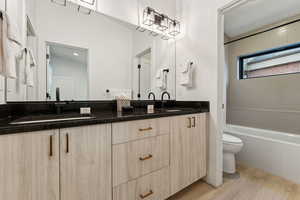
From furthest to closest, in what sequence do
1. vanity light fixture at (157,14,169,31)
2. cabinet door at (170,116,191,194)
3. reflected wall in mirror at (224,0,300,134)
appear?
1. reflected wall in mirror at (224,0,300,134)
2. vanity light fixture at (157,14,169,31)
3. cabinet door at (170,116,191,194)

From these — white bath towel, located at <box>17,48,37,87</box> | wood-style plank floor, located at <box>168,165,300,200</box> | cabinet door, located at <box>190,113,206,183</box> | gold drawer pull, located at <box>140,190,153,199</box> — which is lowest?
wood-style plank floor, located at <box>168,165,300,200</box>

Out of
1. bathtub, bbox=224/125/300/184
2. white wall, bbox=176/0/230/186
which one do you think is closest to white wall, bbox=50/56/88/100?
white wall, bbox=176/0/230/186

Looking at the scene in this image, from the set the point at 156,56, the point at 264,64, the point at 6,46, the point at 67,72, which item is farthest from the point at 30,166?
the point at 264,64

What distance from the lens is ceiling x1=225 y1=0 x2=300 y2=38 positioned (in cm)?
201

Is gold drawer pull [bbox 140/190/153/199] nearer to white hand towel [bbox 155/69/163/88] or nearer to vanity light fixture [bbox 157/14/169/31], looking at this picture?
white hand towel [bbox 155/69/163/88]

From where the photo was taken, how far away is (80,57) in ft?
4.57

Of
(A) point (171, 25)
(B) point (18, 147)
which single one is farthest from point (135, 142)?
(A) point (171, 25)

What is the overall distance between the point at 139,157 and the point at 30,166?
0.64m

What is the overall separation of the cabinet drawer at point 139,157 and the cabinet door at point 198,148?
37 cm

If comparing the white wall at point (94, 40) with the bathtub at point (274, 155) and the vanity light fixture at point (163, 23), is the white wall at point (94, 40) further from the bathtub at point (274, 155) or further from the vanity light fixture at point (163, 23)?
the bathtub at point (274, 155)

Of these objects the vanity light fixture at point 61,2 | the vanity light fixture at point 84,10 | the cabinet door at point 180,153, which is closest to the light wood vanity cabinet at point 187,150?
the cabinet door at point 180,153

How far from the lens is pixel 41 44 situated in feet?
4.01

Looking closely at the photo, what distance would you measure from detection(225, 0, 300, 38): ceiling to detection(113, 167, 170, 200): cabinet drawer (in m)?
2.23

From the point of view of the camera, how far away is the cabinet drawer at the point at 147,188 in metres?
0.98
